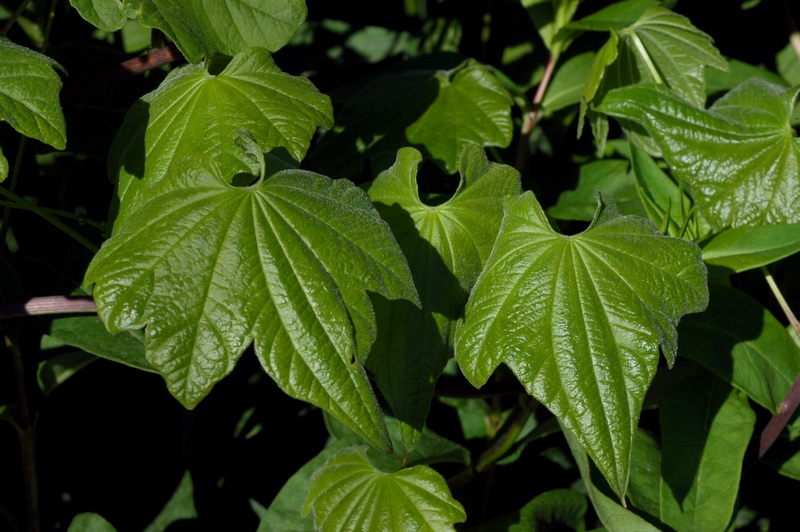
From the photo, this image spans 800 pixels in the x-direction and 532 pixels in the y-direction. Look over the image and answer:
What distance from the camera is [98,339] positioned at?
2.93 ft

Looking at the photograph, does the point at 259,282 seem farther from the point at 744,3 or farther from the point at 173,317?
the point at 744,3

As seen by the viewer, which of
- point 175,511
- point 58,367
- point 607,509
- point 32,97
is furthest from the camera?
point 175,511

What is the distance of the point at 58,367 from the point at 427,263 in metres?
0.54

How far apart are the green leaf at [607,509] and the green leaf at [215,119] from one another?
0.47 metres

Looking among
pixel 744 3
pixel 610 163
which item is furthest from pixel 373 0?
pixel 744 3

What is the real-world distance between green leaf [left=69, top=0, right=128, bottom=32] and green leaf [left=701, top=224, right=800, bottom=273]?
2.33 ft

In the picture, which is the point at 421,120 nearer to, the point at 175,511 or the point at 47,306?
the point at 47,306

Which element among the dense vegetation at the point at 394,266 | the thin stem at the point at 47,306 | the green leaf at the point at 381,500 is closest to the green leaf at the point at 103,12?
the dense vegetation at the point at 394,266

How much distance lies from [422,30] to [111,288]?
0.91 meters

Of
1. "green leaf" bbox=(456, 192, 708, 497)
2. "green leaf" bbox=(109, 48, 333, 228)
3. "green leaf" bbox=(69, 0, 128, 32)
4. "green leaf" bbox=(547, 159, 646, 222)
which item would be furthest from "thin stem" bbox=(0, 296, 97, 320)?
"green leaf" bbox=(547, 159, 646, 222)

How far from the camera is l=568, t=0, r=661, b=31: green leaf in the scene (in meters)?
1.05

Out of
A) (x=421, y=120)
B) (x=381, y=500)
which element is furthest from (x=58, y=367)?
(x=421, y=120)

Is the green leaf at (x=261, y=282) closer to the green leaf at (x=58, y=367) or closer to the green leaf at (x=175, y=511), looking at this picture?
the green leaf at (x=58, y=367)

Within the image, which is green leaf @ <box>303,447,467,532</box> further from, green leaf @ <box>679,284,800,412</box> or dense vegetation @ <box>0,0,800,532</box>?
green leaf @ <box>679,284,800,412</box>
